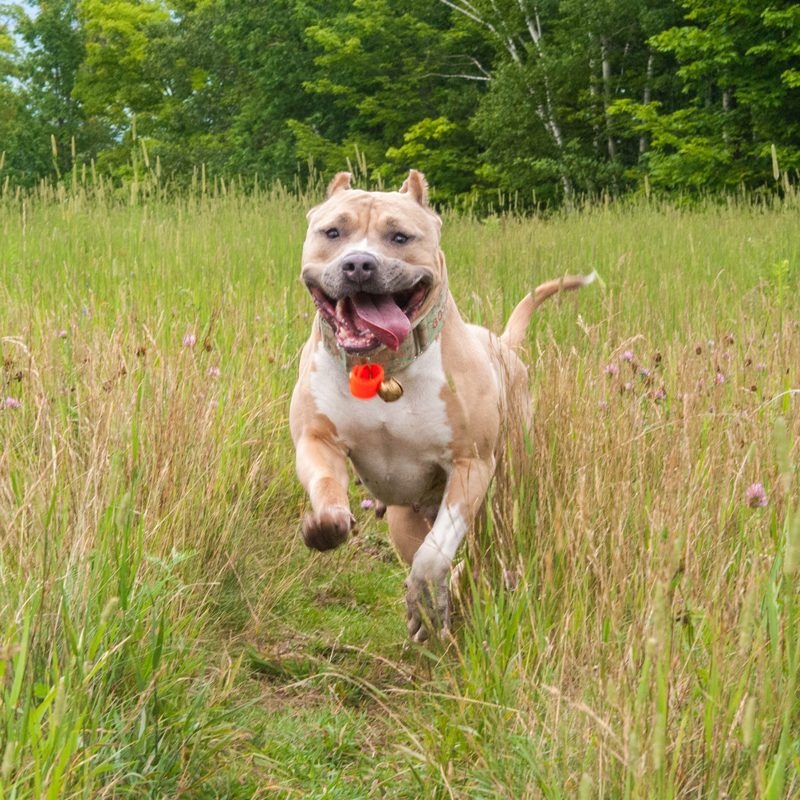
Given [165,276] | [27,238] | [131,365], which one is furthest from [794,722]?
[27,238]

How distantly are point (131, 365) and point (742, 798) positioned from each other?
2407mm

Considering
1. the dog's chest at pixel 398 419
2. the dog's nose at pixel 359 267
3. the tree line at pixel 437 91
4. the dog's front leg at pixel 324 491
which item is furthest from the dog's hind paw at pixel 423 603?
the tree line at pixel 437 91

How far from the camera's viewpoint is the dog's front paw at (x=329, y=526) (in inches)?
97.1

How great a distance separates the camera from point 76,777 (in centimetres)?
162

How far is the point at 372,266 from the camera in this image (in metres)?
2.67

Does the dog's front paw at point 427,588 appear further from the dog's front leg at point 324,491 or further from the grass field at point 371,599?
the dog's front leg at point 324,491

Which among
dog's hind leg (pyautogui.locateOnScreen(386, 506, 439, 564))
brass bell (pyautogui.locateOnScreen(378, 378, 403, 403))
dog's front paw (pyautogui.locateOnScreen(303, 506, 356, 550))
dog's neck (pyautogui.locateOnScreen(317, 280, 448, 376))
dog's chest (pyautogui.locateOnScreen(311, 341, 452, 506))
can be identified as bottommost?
dog's hind leg (pyautogui.locateOnScreen(386, 506, 439, 564))

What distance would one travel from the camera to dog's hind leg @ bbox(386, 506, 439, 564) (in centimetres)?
335

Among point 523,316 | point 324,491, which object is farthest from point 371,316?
point 523,316

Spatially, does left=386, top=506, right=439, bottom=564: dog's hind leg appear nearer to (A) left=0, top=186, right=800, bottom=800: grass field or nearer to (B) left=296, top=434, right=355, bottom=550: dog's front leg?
(A) left=0, top=186, right=800, bottom=800: grass field

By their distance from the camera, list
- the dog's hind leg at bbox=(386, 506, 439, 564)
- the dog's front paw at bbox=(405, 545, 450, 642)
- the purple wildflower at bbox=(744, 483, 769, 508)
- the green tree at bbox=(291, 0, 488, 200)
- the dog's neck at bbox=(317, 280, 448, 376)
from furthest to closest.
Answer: the green tree at bbox=(291, 0, 488, 200) → the dog's hind leg at bbox=(386, 506, 439, 564) → the dog's neck at bbox=(317, 280, 448, 376) → the dog's front paw at bbox=(405, 545, 450, 642) → the purple wildflower at bbox=(744, 483, 769, 508)

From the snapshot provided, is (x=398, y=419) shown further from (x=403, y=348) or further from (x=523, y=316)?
(x=523, y=316)

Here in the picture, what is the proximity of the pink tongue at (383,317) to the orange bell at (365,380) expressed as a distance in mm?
A: 132

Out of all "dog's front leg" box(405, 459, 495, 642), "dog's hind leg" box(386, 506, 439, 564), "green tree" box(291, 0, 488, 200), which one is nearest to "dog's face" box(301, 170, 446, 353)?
"dog's front leg" box(405, 459, 495, 642)
